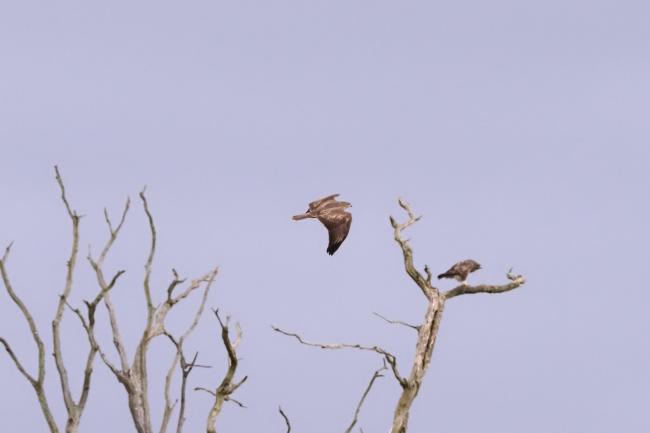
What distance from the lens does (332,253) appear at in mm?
22547

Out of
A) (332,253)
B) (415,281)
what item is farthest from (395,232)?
(332,253)

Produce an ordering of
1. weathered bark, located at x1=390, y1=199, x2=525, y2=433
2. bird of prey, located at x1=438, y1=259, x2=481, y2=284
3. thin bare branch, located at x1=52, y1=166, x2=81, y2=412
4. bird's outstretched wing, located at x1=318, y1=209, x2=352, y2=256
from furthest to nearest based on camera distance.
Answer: bird's outstretched wing, located at x1=318, y1=209, x2=352, y2=256, bird of prey, located at x1=438, y1=259, x2=481, y2=284, weathered bark, located at x1=390, y1=199, x2=525, y2=433, thin bare branch, located at x1=52, y1=166, x2=81, y2=412

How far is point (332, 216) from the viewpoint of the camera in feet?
77.1

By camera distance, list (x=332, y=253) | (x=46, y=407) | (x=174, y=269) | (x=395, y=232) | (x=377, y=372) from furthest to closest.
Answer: (x=332, y=253) < (x=395, y=232) < (x=377, y=372) < (x=174, y=269) < (x=46, y=407)

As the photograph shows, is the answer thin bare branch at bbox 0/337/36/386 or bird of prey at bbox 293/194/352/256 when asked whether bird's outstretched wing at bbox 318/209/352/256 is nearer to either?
bird of prey at bbox 293/194/352/256

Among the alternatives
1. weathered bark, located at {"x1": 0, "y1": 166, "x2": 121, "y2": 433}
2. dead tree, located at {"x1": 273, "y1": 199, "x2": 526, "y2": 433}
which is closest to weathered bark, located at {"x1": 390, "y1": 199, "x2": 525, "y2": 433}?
dead tree, located at {"x1": 273, "y1": 199, "x2": 526, "y2": 433}

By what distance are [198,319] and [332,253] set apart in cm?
830

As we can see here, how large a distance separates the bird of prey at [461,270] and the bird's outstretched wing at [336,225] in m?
2.88

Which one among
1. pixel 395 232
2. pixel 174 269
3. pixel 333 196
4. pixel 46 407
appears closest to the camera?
pixel 46 407

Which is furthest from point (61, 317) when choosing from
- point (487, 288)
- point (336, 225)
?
point (336, 225)

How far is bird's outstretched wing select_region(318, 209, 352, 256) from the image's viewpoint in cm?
2295

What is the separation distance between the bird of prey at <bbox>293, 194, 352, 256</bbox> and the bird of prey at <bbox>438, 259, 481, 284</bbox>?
9.38 ft

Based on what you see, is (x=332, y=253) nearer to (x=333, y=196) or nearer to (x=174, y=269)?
(x=333, y=196)

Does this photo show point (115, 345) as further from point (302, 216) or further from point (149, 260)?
point (302, 216)
